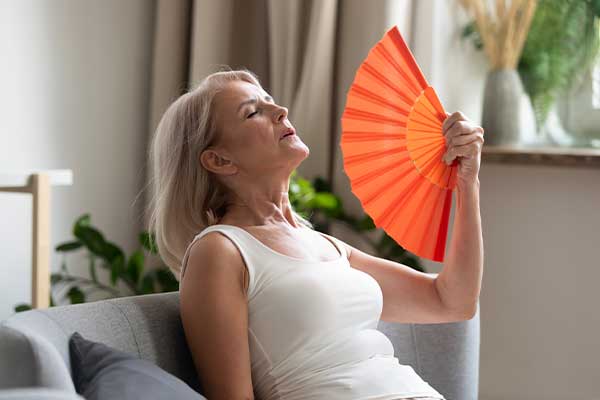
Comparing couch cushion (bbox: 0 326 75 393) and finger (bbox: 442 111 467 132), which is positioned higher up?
finger (bbox: 442 111 467 132)

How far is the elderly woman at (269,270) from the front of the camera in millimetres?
1395

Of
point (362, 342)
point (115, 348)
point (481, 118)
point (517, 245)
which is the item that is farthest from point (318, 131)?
point (115, 348)

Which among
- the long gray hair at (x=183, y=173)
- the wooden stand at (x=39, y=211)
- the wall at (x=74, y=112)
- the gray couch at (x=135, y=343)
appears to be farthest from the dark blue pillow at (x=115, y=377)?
the wall at (x=74, y=112)

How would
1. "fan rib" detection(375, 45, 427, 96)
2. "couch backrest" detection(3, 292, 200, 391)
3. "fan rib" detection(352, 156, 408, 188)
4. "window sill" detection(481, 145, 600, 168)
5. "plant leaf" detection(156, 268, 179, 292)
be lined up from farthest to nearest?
"plant leaf" detection(156, 268, 179, 292)
"window sill" detection(481, 145, 600, 168)
"fan rib" detection(352, 156, 408, 188)
"fan rib" detection(375, 45, 427, 96)
"couch backrest" detection(3, 292, 200, 391)

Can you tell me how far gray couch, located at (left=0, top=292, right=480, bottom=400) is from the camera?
3.57ft

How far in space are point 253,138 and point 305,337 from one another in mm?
368

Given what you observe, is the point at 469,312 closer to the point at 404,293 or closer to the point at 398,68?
the point at 404,293

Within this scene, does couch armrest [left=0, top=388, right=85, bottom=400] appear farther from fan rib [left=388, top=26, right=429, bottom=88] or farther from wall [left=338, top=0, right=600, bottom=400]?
wall [left=338, top=0, right=600, bottom=400]

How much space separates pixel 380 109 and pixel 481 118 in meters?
1.47

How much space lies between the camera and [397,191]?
5.44 ft

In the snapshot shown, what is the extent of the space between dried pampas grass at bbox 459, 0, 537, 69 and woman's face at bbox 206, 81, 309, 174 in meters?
1.48

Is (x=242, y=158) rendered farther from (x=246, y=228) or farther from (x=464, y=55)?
(x=464, y=55)

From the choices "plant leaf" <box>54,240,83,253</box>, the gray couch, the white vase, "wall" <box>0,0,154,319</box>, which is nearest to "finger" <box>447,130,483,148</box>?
the gray couch

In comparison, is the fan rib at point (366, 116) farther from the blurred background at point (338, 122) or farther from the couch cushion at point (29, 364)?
the blurred background at point (338, 122)
